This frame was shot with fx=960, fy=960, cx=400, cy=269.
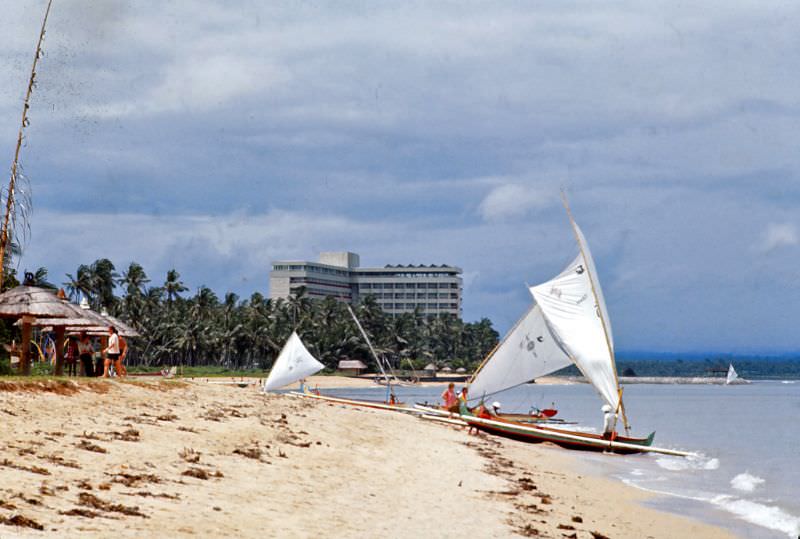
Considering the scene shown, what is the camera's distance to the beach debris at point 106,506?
11.6 meters

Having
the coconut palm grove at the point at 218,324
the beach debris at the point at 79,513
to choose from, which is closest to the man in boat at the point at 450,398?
the beach debris at the point at 79,513

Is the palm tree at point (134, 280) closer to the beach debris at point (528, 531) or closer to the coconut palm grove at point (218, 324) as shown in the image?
the coconut palm grove at point (218, 324)

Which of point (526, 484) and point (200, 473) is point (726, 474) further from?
point (200, 473)

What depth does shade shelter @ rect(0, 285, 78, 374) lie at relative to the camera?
28.9 m

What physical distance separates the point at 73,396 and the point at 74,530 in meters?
12.4

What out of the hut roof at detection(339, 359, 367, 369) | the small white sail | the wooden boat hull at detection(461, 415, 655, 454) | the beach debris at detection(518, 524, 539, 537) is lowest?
the beach debris at detection(518, 524, 539, 537)

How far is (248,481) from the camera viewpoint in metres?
15.9

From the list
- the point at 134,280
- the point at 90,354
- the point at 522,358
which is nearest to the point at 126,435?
the point at 90,354

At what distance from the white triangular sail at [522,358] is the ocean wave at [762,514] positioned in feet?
51.2

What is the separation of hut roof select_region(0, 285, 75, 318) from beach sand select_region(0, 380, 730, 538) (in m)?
3.28

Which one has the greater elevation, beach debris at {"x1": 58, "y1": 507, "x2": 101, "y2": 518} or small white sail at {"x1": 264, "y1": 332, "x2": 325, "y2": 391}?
small white sail at {"x1": 264, "y1": 332, "x2": 325, "y2": 391}

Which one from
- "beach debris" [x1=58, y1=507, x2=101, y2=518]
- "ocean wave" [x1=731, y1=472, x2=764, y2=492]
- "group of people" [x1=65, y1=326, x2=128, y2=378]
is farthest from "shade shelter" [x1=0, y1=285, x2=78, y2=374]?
"ocean wave" [x1=731, y1=472, x2=764, y2=492]

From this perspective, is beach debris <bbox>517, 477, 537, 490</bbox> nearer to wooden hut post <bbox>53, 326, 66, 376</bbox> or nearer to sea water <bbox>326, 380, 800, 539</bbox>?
sea water <bbox>326, 380, 800, 539</bbox>

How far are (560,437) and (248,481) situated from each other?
21.2m
